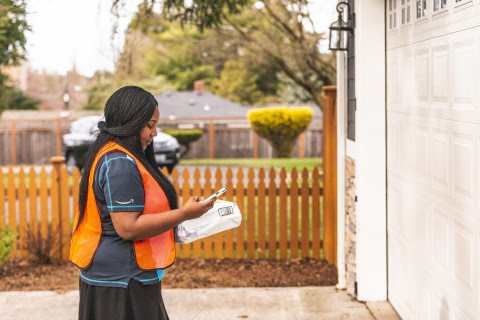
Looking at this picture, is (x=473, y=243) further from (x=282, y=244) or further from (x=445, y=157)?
(x=282, y=244)

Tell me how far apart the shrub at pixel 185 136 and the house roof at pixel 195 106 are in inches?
142

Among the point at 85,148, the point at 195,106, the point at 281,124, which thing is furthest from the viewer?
the point at 195,106

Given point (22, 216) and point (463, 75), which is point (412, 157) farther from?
point (22, 216)

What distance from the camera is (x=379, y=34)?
211 inches

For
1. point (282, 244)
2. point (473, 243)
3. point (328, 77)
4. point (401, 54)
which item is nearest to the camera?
point (473, 243)

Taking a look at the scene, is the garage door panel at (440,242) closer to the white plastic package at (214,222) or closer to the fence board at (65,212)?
the white plastic package at (214,222)

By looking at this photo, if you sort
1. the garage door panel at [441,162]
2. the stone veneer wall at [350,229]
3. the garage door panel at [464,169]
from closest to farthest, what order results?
1. the garage door panel at [464,169]
2. the garage door panel at [441,162]
3. the stone veneer wall at [350,229]

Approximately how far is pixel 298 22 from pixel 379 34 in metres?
8.67

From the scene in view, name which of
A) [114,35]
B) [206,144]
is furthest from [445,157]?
[206,144]

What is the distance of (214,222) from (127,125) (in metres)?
0.57

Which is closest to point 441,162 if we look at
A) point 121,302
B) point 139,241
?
point 139,241

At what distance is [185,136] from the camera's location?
82.2 ft

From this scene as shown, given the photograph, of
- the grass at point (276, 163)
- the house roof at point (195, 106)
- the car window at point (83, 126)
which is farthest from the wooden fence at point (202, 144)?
the car window at point (83, 126)

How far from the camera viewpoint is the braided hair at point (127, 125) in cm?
285
